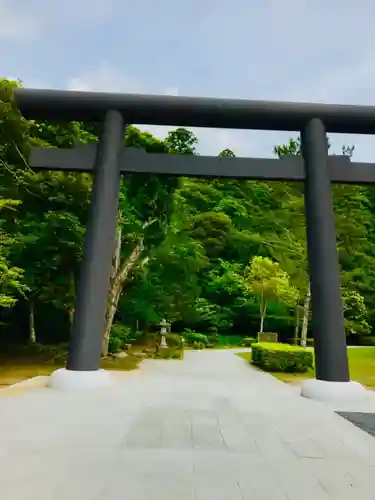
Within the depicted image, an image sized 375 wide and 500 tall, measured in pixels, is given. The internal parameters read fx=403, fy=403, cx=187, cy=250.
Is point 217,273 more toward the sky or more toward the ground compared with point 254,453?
more toward the sky

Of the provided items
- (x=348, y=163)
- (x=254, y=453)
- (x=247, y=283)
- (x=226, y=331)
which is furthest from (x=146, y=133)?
(x=226, y=331)

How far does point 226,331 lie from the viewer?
2962 cm

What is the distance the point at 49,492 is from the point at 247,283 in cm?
2396

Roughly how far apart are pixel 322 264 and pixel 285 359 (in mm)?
5249

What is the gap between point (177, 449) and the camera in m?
3.92

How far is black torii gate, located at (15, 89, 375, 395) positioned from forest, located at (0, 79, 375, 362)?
130cm

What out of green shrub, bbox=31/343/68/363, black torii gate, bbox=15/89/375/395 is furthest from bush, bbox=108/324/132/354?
black torii gate, bbox=15/89/375/395

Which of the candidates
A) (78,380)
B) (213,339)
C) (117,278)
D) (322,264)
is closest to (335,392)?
(322,264)

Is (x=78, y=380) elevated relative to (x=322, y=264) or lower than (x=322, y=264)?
lower

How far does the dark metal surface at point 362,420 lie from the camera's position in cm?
517

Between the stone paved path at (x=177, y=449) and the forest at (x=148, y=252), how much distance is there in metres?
4.44

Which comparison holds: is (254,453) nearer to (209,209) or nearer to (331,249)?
(331,249)

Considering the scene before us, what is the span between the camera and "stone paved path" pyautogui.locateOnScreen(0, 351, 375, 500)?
2949 mm

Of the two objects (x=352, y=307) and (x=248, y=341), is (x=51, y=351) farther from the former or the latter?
(x=248, y=341)
